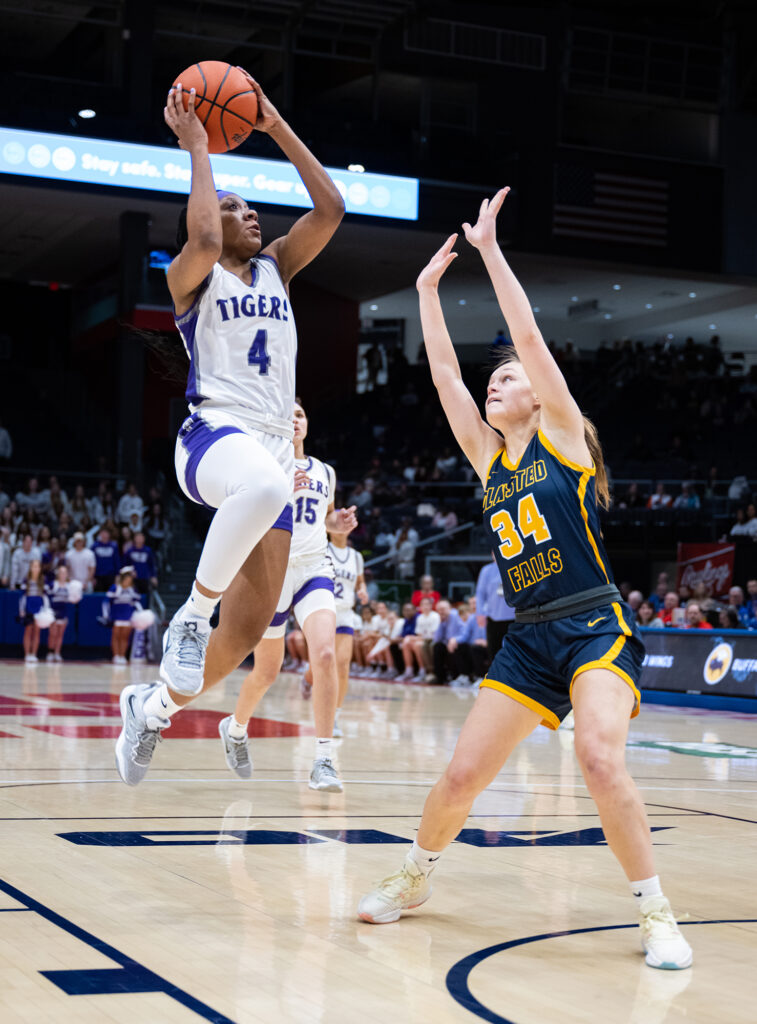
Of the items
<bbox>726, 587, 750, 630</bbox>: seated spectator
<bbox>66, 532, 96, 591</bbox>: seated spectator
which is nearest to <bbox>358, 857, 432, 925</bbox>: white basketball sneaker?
<bbox>726, 587, 750, 630</bbox>: seated spectator

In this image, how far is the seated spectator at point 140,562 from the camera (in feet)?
66.0

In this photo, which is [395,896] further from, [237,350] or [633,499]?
[633,499]

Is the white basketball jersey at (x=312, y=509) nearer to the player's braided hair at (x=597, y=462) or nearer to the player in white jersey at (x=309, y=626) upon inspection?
the player in white jersey at (x=309, y=626)

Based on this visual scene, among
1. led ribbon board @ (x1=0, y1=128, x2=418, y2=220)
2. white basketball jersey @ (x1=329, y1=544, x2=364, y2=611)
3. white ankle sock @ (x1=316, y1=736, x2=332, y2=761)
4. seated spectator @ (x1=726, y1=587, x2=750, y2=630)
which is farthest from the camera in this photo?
led ribbon board @ (x1=0, y1=128, x2=418, y2=220)

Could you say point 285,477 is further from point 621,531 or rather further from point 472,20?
point 472,20

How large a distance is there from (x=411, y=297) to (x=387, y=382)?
2.87 metres

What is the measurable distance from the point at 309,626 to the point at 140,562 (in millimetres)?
13839

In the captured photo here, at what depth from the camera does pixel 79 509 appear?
21.6 metres

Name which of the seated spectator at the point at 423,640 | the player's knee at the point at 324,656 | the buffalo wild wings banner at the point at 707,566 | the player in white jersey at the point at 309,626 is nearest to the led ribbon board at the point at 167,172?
the seated spectator at the point at 423,640

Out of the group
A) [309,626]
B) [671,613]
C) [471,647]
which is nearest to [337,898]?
[309,626]

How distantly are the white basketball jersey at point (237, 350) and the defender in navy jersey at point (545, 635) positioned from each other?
3.14ft

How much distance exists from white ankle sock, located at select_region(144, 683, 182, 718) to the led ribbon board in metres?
18.8

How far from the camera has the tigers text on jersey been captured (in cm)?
356

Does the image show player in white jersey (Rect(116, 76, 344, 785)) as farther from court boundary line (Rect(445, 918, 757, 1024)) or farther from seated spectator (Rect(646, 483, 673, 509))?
seated spectator (Rect(646, 483, 673, 509))
